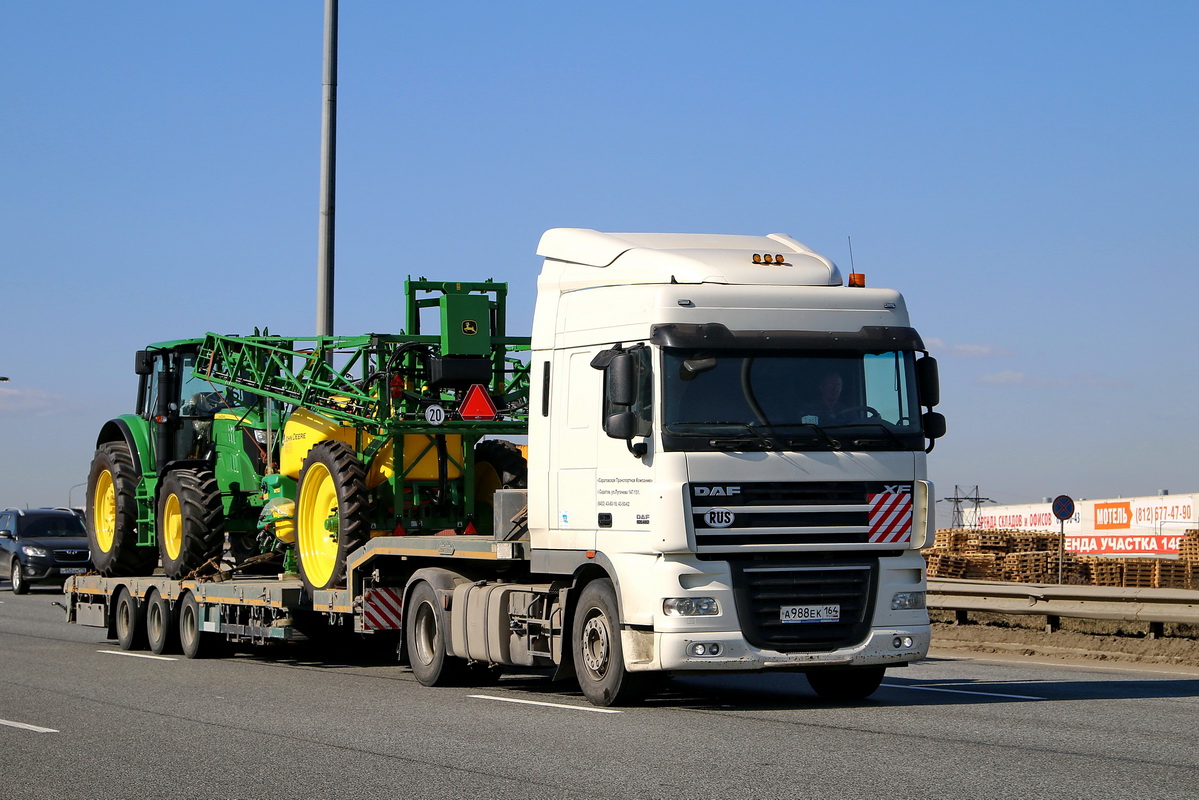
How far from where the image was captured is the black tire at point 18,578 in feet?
114

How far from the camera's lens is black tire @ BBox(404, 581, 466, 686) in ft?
45.9

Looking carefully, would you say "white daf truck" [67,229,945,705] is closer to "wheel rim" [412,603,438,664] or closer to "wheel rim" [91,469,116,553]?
"wheel rim" [412,603,438,664]

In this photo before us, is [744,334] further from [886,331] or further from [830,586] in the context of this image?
[830,586]

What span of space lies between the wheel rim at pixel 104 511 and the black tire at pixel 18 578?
576 inches

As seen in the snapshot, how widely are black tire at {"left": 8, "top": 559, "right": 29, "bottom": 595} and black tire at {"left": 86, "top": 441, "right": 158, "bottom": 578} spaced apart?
14.5 meters

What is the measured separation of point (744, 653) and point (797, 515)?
1084 mm

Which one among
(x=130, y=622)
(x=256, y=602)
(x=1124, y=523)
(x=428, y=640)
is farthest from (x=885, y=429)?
(x=1124, y=523)

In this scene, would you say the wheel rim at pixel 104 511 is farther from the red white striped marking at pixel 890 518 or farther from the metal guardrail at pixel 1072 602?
the red white striped marking at pixel 890 518

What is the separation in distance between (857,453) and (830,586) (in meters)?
1.02

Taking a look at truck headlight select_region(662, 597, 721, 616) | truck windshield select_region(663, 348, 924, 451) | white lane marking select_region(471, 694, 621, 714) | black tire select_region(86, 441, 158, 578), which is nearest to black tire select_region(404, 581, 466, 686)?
white lane marking select_region(471, 694, 621, 714)

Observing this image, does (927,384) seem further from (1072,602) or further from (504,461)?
(1072,602)

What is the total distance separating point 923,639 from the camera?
1198 centimetres

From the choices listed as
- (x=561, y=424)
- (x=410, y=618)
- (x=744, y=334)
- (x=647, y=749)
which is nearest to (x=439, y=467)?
(x=410, y=618)

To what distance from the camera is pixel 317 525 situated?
16375 millimetres
